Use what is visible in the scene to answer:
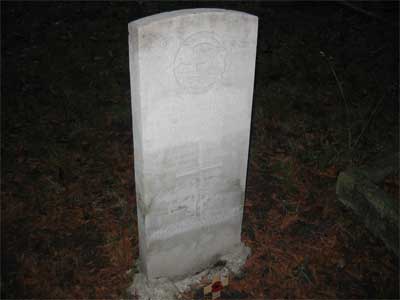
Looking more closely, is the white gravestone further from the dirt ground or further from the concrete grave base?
the dirt ground

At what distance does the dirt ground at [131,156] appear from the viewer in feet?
11.8

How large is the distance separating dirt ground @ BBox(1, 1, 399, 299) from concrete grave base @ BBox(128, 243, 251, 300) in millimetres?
89

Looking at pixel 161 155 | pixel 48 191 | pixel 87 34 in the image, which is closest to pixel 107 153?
pixel 48 191

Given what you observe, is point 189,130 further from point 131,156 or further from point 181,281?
point 131,156

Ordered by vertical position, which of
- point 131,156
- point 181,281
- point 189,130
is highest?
point 189,130

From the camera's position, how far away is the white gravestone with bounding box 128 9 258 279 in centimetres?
248

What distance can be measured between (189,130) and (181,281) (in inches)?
55.5

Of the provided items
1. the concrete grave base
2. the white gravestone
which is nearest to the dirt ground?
the concrete grave base

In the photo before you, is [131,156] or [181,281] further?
[131,156]

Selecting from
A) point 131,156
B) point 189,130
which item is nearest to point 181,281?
point 189,130

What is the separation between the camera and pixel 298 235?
3.99m

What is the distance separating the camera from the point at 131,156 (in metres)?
4.86

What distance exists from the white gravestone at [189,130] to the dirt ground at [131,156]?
0.45 meters

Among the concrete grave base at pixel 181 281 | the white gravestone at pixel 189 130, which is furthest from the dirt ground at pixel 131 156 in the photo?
the white gravestone at pixel 189 130
